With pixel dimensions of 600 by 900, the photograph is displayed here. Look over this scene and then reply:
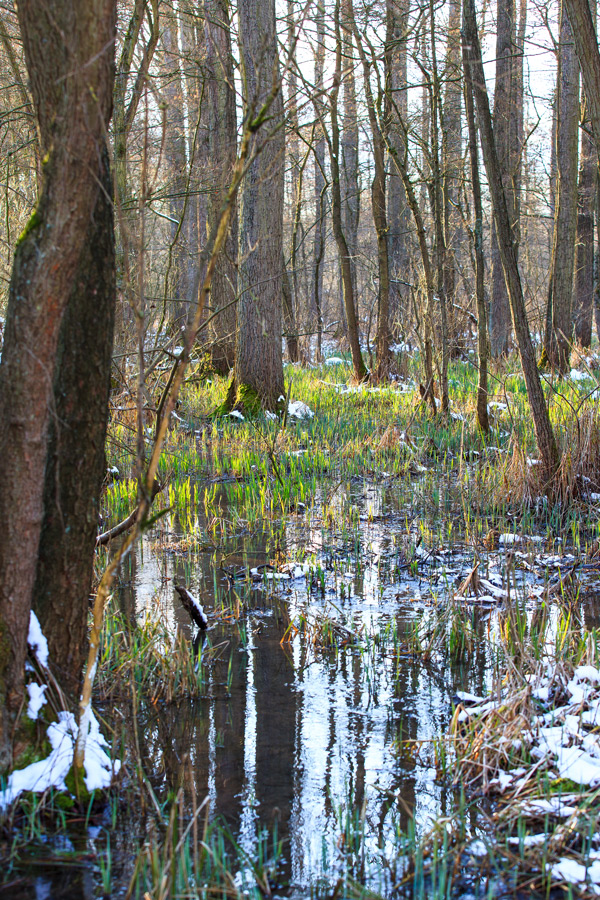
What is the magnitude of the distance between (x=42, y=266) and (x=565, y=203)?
41.9 feet

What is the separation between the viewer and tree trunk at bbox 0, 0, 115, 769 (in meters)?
2.13

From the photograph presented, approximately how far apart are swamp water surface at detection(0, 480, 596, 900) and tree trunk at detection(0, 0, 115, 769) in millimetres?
682

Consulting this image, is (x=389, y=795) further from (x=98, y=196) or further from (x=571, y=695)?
(x=98, y=196)

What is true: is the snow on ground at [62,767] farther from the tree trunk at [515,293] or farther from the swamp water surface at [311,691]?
the tree trunk at [515,293]

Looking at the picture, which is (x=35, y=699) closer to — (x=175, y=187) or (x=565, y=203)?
(x=175, y=187)

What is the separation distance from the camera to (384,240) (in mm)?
11898

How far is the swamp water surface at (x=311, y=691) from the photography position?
86.6 inches

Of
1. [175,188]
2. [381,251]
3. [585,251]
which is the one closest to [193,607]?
[175,188]

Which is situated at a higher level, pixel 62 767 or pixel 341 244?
pixel 341 244

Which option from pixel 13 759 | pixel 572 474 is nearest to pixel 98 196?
pixel 13 759

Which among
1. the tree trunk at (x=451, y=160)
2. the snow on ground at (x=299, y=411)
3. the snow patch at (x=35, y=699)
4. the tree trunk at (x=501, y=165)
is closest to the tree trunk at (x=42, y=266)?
the snow patch at (x=35, y=699)

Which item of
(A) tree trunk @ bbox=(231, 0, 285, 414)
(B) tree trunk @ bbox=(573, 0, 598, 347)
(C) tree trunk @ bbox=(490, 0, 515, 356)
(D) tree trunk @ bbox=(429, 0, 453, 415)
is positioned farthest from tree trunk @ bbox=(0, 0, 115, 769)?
(B) tree trunk @ bbox=(573, 0, 598, 347)

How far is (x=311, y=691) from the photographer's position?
10.6 ft

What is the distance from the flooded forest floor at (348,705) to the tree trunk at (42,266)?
23.9 inches
